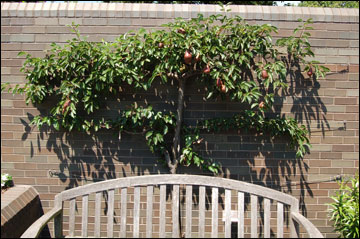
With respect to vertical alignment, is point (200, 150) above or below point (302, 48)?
below

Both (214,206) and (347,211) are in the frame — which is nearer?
(214,206)

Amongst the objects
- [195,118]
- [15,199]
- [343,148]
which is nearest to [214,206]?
[195,118]

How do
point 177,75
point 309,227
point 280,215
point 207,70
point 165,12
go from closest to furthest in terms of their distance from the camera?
1. point 309,227
2. point 280,215
3. point 207,70
4. point 177,75
5. point 165,12

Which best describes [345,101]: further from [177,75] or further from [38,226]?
[38,226]

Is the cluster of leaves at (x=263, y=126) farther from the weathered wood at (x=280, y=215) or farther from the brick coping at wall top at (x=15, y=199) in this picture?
the brick coping at wall top at (x=15, y=199)

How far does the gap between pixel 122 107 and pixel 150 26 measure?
93 centimetres

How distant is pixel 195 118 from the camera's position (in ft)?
11.8

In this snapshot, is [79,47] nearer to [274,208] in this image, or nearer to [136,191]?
[136,191]

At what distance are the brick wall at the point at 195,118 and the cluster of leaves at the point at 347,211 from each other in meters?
0.27

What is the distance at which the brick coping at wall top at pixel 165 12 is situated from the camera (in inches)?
139

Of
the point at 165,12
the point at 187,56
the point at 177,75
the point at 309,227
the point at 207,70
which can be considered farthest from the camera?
the point at 165,12

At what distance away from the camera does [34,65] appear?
3393 mm

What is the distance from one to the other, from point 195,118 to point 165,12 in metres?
1.19

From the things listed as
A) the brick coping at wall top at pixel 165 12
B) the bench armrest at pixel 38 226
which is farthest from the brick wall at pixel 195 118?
the bench armrest at pixel 38 226
